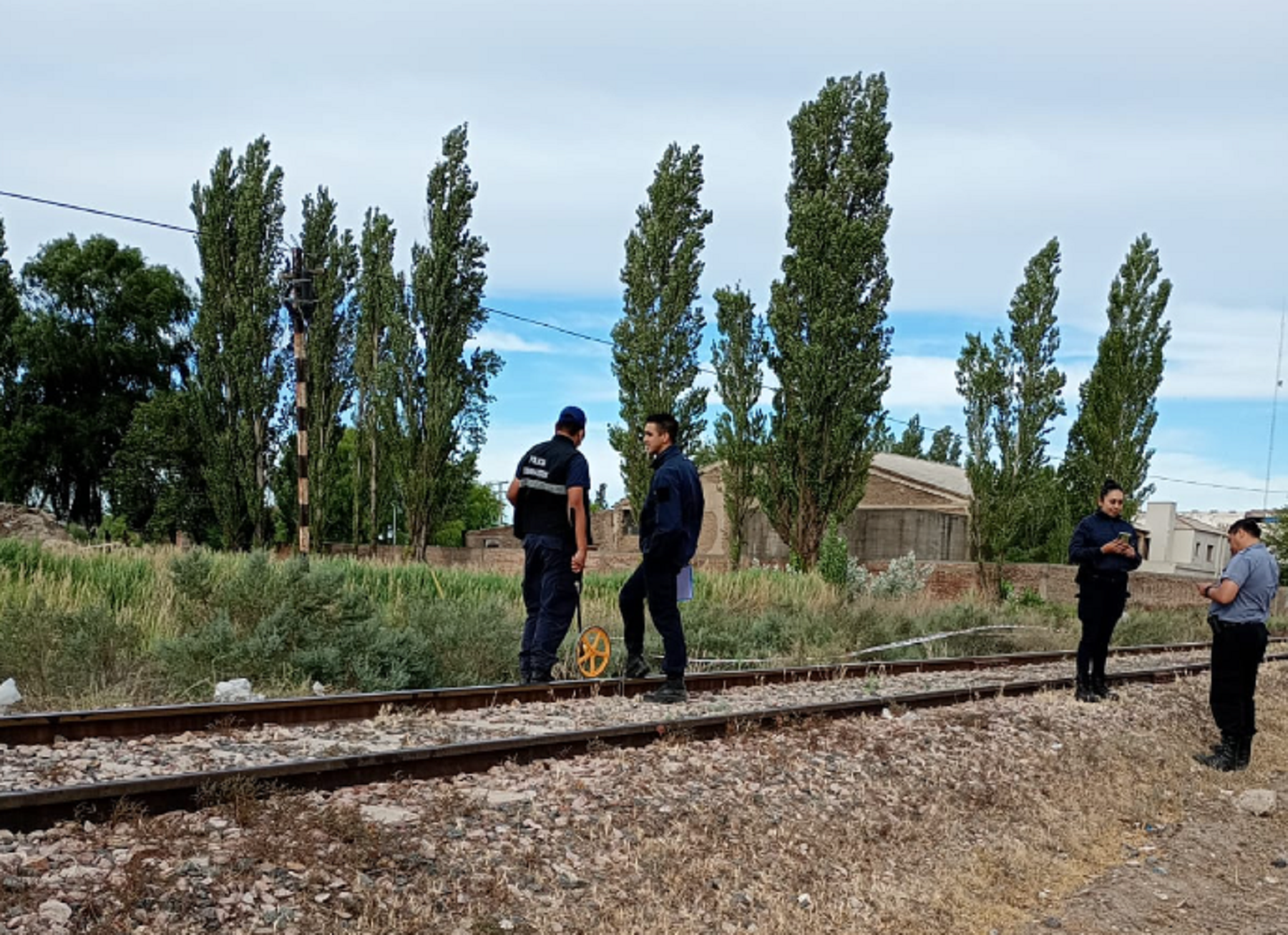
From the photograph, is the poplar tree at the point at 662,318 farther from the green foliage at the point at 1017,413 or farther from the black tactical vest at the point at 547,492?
the black tactical vest at the point at 547,492

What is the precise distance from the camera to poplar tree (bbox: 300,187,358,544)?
123 ft

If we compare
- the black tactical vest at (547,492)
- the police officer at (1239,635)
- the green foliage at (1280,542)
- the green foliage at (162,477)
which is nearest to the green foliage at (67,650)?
the black tactical vest at (547,492)

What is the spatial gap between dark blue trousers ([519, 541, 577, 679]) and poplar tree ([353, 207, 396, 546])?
30039 mm

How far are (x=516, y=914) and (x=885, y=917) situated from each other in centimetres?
169

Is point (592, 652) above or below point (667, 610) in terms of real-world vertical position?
below

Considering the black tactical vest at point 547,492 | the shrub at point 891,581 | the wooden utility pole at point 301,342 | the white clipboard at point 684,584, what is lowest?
the shrub at point 891,581

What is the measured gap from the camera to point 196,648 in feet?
29.1

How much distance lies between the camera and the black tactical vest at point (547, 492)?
339 inches

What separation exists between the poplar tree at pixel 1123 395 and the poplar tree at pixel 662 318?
14.2 metres

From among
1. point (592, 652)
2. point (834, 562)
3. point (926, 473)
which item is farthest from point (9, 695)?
point (926, 473)

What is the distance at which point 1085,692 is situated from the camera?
10312 mm

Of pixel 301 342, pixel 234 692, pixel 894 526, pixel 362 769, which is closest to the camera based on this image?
pixel 362 769

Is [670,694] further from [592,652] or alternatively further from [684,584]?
[592,652]

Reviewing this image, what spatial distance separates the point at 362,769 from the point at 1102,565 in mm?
7089
